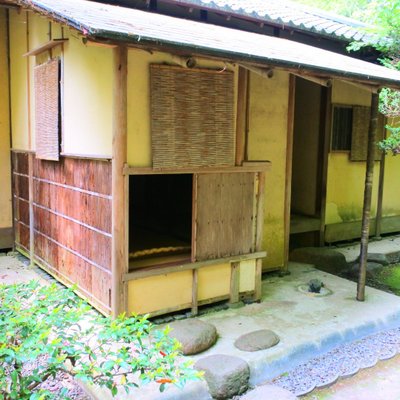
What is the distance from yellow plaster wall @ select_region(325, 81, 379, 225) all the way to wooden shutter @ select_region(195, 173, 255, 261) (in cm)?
397

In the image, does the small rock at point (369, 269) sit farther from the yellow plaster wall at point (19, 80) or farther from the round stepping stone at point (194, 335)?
the yellow plaster wall at point (19, 80)

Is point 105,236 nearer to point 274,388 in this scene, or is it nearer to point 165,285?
point 165,285

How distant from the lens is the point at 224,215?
5.57 m

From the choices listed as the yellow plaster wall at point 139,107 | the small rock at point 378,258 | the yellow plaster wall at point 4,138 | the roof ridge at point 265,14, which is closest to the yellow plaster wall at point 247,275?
the yellow plaster wall at point 139,107

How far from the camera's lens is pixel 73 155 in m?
5.58

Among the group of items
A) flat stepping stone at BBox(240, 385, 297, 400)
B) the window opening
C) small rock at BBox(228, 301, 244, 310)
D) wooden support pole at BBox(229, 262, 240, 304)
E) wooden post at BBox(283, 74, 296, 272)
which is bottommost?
flat stepping stone at BBox(240, 385, 297, 400)

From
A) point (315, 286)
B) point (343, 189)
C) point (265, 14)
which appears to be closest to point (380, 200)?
point (343, 189)

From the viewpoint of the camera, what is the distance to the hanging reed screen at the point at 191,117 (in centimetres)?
488

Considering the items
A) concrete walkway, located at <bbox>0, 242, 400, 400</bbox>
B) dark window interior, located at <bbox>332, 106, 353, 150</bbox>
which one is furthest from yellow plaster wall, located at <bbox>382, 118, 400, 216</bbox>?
concrete walkway, located at <bbox>0, 242, 400, 400</bbox>

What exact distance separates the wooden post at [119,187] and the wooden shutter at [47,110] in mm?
1702

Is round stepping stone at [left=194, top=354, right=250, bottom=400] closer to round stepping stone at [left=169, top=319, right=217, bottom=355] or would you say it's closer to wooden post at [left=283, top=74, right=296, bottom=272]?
round stepping stone at [left=169, top=319, right=217, bottom=355]

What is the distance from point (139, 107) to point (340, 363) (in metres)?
3.48

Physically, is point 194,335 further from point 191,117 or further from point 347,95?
point 347,95

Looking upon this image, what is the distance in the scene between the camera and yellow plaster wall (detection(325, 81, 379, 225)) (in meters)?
9.20
